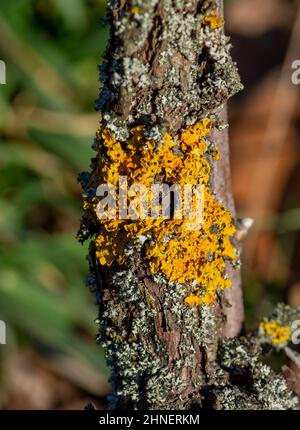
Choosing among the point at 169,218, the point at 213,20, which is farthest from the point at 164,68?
the point at 169,218

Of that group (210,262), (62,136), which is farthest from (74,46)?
(210,262)

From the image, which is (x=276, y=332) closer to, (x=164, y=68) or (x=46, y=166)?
(x=164, y=68)

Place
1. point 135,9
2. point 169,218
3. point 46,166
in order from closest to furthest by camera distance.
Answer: point 135,9
point 169,218
point 46,166

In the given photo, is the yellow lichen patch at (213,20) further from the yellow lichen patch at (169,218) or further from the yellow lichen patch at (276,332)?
the yellow lichen patch at (276,332)

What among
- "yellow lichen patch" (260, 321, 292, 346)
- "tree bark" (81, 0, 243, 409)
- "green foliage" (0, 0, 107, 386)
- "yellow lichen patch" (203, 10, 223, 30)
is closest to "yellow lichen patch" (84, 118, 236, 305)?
"tree bark" (81, 0, 243, 409)

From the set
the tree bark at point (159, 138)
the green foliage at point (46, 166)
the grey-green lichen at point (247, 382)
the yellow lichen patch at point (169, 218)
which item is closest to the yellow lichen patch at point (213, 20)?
the tree bark at point (159, 138)

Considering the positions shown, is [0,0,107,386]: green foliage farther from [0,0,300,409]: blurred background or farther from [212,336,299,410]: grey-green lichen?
[212,336,299,410]: grey-green lichen
